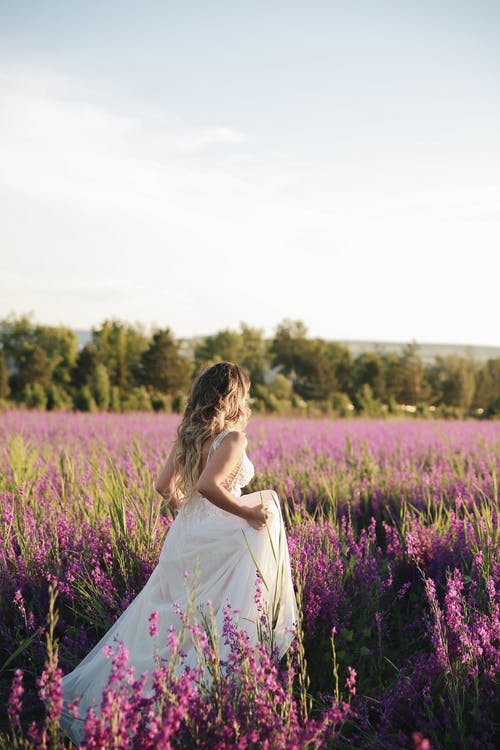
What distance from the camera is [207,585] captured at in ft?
9.33

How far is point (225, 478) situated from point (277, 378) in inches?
874

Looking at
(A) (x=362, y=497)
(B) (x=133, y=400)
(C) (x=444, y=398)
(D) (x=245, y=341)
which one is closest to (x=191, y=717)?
(A) (x=362, y=497)

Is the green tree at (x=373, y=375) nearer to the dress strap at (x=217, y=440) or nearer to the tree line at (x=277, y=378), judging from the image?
the tree line at (x=277, y=378)

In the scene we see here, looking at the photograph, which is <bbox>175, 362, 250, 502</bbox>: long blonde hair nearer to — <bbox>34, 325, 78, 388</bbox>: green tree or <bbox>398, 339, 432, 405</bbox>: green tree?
<bbox>398, 339, 432, 405</bbox>: green tree

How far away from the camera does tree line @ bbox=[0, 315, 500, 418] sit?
690 inches

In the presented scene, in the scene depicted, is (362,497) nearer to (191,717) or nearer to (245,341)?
(191,717)

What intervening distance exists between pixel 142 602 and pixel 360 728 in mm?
1052

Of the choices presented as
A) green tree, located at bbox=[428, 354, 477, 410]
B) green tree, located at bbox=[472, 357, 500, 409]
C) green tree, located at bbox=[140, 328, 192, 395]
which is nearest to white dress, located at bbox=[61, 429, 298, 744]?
green tree, located at bbox=[140, 328, 192, 395]

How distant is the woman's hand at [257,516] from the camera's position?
2738 mm

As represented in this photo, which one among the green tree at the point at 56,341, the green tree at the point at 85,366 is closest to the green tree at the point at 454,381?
the green tree at the point at 85,366

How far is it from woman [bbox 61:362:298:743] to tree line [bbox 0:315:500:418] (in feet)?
43.8

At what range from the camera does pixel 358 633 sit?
326cm

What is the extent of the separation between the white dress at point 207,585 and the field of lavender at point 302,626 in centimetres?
14

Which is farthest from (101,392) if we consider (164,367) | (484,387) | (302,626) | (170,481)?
(484,387)
